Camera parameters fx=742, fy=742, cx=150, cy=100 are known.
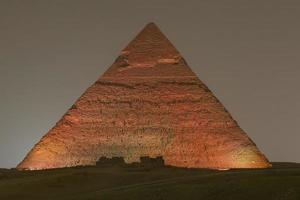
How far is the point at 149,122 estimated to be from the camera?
4469 cm

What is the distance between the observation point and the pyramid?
43062mm

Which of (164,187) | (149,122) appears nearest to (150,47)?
(149,122)

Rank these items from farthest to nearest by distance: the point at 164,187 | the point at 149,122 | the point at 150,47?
the point at 150,47 → the point at 149,122 → the point at 164,187

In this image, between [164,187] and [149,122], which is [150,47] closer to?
[149,122]

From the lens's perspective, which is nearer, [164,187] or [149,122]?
[164,187]

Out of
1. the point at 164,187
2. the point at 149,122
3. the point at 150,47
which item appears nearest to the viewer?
the point at 164,187

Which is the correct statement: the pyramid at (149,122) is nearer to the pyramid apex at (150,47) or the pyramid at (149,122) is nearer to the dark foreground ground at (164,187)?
the pyramid apex at (150,47)

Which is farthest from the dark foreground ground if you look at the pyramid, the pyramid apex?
the pyramid apex

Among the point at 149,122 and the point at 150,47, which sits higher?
the point at 150,47

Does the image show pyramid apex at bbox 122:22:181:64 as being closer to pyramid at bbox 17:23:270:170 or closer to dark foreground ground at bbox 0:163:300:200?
pyramid at bbox 17:23:270:170

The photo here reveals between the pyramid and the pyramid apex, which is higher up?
the pyramid apex

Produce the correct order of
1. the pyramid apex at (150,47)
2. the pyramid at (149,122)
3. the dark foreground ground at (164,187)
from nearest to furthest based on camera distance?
the dark foreground ground at (164,187), the pyramid at (149,122), the pyramid apex at (150,47)

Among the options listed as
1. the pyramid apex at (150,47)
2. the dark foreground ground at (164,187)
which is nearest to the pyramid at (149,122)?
the pyramid apex at (150,47)

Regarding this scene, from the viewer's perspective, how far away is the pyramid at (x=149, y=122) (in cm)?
4306
